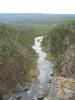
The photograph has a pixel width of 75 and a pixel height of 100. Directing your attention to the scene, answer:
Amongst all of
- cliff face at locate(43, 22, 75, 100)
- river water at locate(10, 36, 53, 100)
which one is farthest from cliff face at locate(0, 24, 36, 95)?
cliff face at locate(43, 22, 75, 100)

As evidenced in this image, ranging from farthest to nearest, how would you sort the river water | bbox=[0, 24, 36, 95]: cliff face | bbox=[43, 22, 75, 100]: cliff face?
bbox=[0, 24, 36, 95]: cliff face → the river water → bbox=[43, 22, 75, 100]: cliff face

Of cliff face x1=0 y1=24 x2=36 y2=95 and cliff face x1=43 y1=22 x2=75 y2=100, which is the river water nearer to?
cliff face x1=43 y1=22 x2=75 y2=100

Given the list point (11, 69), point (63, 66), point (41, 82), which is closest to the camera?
point (11, 69)

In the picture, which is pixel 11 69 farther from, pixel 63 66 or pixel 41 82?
pixel 63 66

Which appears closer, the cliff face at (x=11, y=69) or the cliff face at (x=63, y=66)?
the cliff face at (x=63, y=66)

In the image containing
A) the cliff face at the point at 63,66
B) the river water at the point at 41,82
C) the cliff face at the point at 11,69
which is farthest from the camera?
the cliff face at the point at 11,69

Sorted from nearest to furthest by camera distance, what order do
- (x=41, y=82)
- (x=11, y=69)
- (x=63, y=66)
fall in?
1. (x=11, y=69)
2. (x=41, y=82)
3. (x=63, y=66)

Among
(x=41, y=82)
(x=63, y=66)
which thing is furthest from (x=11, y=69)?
(x=63, y=66)

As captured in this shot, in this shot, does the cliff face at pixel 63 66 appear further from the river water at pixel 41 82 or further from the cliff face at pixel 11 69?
the cliff face at pixel 11 69

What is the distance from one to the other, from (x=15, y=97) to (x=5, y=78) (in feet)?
26.4

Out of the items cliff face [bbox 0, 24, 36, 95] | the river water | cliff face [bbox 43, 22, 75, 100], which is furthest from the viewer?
cliff face [bbox 0, 24, 36, 95]

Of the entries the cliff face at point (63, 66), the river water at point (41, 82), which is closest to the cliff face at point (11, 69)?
the river water at point (41, 82)

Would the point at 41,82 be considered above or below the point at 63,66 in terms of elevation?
below

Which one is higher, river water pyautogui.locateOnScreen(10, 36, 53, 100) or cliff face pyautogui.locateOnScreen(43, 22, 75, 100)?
cliff face pyautogui.locateOnScreen(43, 22, 75, 100)
